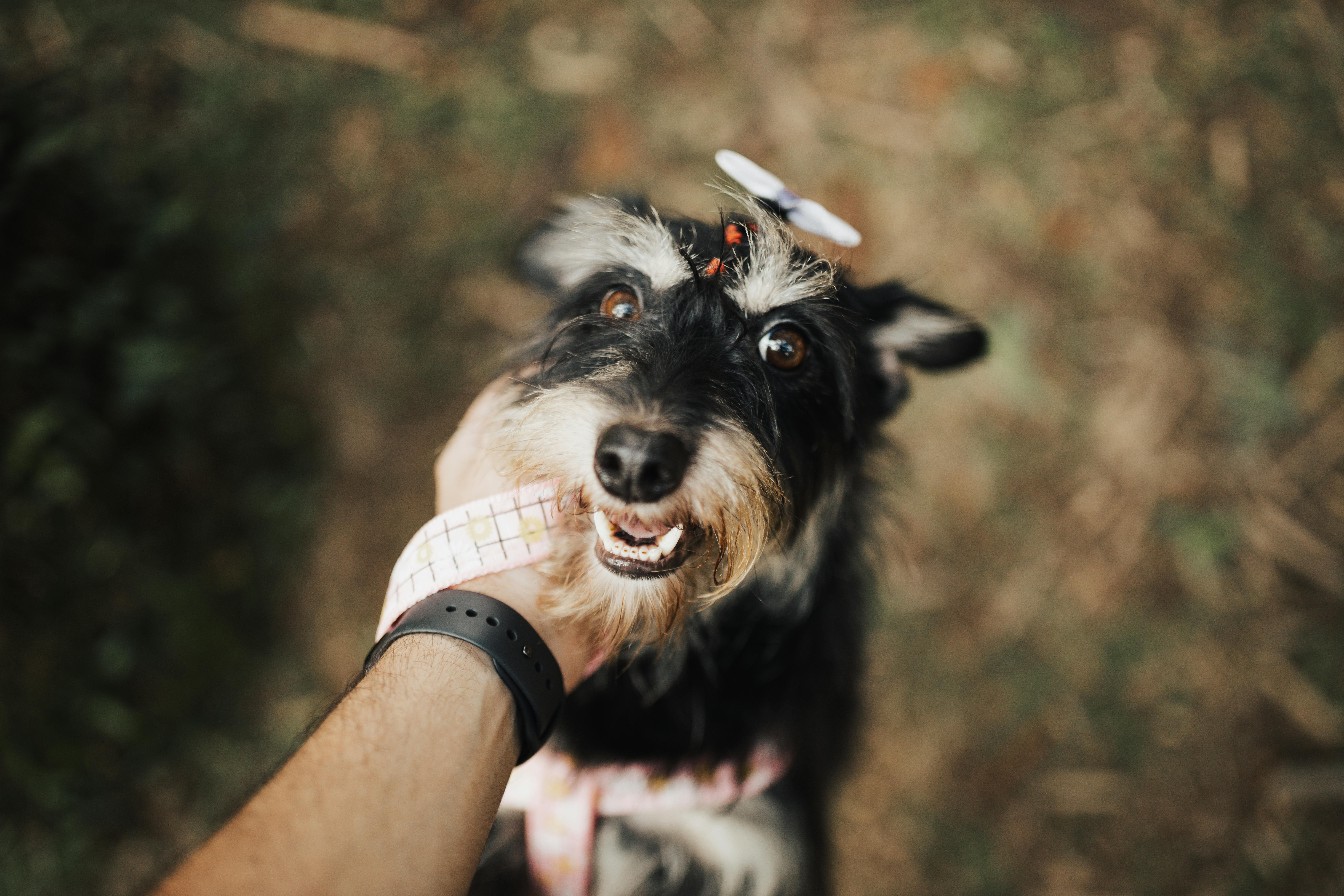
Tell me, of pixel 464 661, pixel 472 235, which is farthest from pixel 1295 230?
pixel 464 661

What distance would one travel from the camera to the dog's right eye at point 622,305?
2047 millimetres

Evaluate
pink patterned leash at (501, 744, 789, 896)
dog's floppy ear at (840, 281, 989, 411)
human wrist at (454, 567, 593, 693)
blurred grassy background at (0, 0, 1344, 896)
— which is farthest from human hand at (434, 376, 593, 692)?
blurred grassy background at (0, 0, 1344, 896)

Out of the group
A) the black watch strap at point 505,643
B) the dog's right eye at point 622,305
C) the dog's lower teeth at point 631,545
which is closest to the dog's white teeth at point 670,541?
the dog's lower teeth at point 631,545

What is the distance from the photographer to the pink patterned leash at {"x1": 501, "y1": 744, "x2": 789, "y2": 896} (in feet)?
6.47

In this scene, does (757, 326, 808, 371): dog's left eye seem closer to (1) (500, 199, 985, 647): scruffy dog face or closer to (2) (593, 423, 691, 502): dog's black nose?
(1) (500, 199, 985, 647): scruffy dog face

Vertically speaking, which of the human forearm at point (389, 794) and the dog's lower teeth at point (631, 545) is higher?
the dog's lower teeth at point (631, 545)

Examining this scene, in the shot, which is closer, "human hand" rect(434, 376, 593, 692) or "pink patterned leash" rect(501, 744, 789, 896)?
"human hand" rect(434, 376, 593, 692)

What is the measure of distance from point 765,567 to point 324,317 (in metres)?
2.99

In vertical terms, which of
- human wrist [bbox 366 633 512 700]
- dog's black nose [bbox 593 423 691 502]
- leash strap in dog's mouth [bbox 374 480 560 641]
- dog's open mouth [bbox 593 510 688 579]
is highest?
dog's black nose [bbox 593 423 691 502]

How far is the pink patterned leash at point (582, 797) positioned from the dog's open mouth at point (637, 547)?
66cm

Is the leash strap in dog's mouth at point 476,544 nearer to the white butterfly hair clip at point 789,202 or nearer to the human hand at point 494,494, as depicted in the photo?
the human hand at point 494,494

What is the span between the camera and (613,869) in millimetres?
2064

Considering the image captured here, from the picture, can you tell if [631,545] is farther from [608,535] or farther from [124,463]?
[124,463]

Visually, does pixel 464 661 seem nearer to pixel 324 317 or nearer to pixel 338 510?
pixel 338 510
